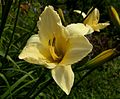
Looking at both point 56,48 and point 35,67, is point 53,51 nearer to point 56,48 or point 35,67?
point 56,48

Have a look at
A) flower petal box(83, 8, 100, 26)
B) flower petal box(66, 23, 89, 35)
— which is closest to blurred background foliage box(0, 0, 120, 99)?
flower petal box(83, 8, 100, 26)

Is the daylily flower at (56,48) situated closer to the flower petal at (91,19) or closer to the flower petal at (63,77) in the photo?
the flower petal at (63,77)

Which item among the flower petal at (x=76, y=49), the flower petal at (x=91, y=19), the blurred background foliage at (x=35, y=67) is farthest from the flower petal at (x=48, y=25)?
the flower petal at (x=91, y=19)

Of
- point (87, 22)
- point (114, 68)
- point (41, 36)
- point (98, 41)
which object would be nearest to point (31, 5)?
point (98, 41)

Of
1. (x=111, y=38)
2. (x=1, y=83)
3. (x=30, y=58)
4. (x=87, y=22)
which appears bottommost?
(x=111, y=38)

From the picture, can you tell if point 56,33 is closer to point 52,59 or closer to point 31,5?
point 52,59

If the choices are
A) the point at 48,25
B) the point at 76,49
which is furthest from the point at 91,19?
the point at 76,49
